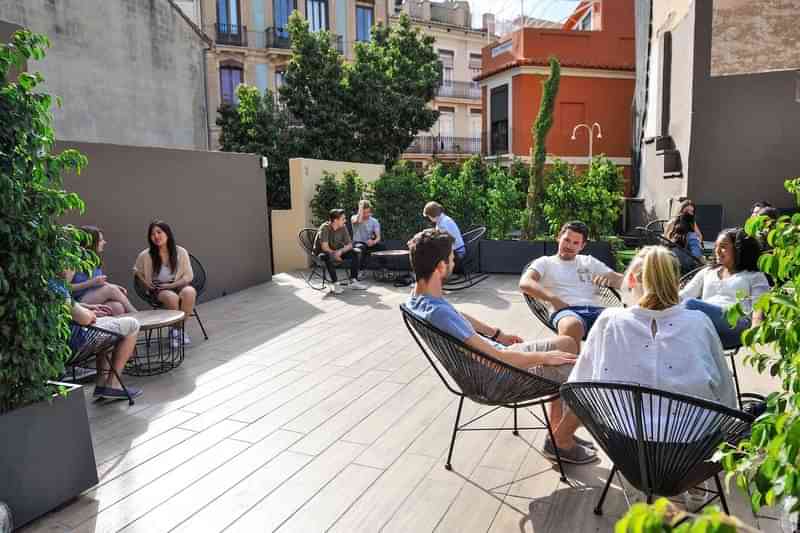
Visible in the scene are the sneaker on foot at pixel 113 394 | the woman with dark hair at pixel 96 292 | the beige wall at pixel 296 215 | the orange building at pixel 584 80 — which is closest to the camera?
the sneaker on foot at pixel 113 394

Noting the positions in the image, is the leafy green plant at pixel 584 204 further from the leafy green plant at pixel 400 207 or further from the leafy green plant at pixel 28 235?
the leafy green plant at pixel 28 235

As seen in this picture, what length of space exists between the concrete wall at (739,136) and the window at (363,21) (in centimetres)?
1866

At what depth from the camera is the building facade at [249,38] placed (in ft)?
80.1

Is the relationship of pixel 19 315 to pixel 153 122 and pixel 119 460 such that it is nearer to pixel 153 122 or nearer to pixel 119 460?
Result: pixel 119 460

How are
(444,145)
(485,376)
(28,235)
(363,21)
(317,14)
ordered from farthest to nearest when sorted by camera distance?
(444,145), (363,21), (317,14), (485,376), (28,235)

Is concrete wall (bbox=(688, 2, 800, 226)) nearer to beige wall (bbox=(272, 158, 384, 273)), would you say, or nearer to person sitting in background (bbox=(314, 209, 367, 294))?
person sitting in background (bbox=(314, 209, 367, 294))

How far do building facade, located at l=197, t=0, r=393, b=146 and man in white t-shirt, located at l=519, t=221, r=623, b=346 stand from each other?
22.2m

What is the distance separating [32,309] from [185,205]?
208 inches

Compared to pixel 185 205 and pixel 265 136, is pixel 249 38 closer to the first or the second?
pixel 265 136

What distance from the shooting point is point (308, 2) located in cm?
2558

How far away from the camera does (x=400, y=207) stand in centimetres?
1023

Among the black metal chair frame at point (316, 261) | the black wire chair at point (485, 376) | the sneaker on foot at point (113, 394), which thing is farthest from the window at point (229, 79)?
the black wire chair at point (485, 376)

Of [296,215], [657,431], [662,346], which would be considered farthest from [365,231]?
[657,431]

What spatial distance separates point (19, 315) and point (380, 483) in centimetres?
178
